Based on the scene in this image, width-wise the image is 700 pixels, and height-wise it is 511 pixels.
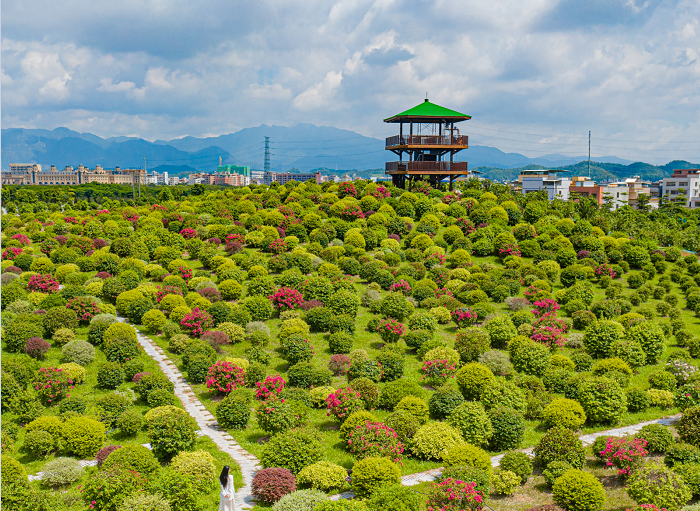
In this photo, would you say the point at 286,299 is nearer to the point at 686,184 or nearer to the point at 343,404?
the point at 343,404

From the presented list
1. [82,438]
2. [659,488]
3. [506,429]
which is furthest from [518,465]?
[82,438]

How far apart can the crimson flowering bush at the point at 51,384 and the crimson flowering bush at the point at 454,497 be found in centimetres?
1371

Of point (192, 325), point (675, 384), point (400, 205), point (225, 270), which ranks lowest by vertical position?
point (675, 384)

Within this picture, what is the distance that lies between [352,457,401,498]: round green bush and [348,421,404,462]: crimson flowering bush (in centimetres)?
121

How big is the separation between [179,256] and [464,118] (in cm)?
3162

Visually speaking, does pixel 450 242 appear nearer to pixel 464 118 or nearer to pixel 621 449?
pixel 464 118

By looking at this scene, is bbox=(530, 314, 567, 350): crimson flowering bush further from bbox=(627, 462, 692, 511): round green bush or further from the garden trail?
the garden trail

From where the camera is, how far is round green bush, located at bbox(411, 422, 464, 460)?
48.6 feet

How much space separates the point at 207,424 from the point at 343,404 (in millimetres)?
4707

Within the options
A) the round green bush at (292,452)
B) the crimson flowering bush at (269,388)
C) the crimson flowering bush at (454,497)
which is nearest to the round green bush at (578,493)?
the crimson flowering bush at (454,497)

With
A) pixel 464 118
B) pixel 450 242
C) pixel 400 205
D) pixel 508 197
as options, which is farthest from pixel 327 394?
pixel 464 118

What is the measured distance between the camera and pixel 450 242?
39.3m

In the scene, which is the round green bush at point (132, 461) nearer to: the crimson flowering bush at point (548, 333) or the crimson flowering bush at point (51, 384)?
the crimson flowering bush at point (51, 384)

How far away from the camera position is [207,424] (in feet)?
56.9
